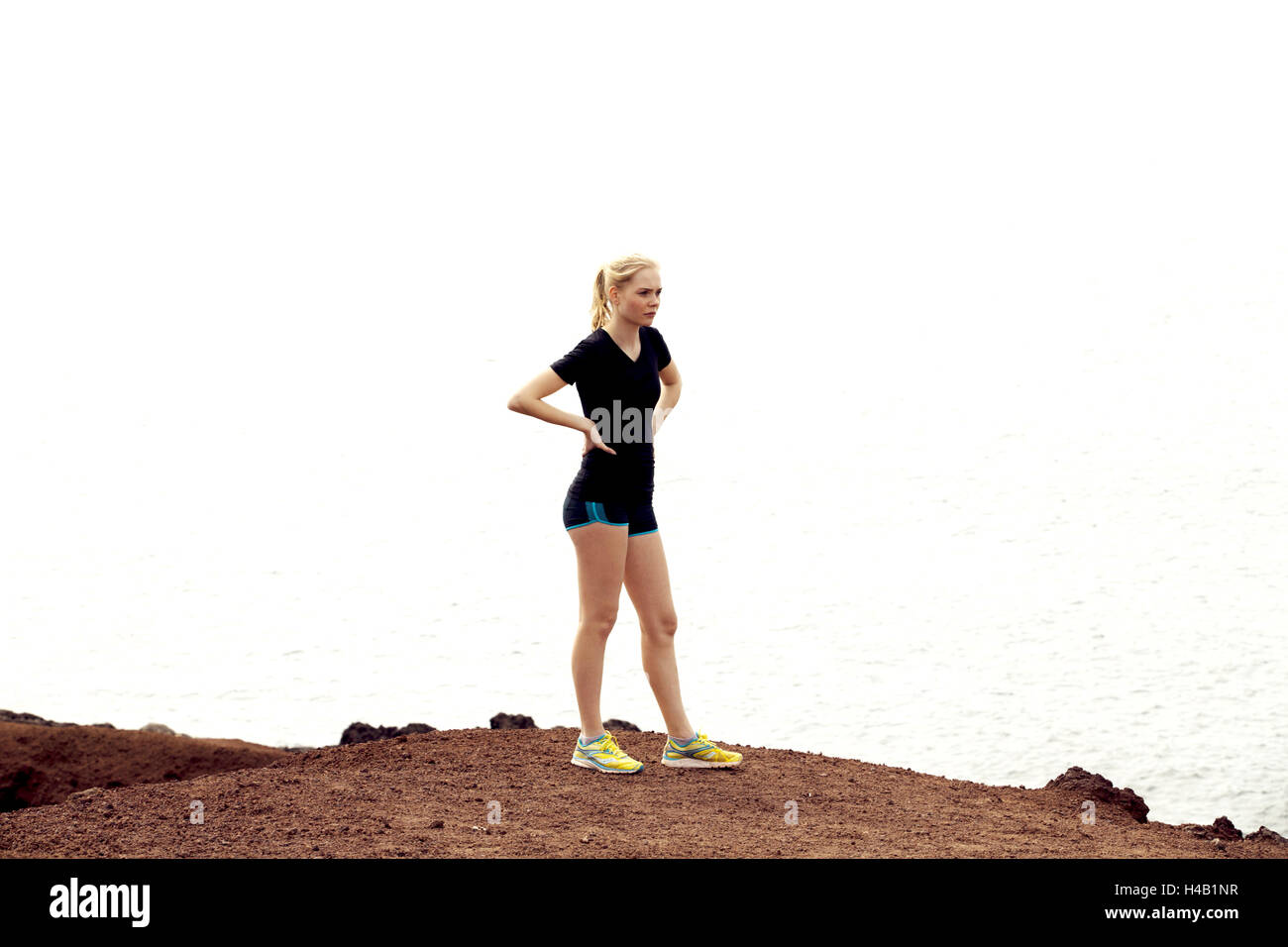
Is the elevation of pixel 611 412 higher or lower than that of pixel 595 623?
higher

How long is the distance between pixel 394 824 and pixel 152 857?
0.98m

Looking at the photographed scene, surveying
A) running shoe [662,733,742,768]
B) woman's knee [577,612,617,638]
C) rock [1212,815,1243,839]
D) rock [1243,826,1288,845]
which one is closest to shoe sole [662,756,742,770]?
running shoe [662,733,742,768]

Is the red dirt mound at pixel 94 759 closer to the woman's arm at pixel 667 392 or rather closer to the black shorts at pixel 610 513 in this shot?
the black shorts at pixel 610 513

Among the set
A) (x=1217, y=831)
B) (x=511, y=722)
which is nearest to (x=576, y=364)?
(x=511, y=722)

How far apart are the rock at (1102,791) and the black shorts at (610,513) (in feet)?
8.94

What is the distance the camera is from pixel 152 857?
5664 millimetres

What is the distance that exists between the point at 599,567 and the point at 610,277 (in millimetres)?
1325

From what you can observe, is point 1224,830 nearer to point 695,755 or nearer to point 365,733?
point 695,755

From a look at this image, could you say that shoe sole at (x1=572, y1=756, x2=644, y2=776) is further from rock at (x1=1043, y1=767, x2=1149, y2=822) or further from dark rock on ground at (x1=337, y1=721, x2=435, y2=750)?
rock at (x1=1043, y1=767, x2=1149, y2=822)

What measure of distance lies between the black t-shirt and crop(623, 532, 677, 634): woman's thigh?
0.77ft

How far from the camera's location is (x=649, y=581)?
6.90 m

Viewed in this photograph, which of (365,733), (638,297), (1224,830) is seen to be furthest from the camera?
(365,733)

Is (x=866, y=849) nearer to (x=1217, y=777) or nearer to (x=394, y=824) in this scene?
(x=394, y=824)
